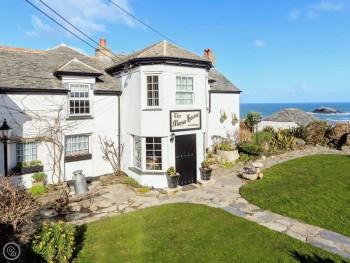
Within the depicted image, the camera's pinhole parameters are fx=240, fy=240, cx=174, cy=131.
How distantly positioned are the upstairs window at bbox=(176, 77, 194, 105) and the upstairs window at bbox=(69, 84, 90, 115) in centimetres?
570

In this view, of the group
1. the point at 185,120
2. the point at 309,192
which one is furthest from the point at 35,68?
the point at 309,192

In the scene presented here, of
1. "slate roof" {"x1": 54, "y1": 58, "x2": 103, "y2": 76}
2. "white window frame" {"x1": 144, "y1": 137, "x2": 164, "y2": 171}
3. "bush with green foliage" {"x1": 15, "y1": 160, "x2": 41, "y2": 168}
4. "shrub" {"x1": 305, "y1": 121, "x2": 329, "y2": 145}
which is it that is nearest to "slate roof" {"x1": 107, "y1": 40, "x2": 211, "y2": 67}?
"slate roof" {"x1": 54, "y1": 58, "x2": 103, "y2": 76}

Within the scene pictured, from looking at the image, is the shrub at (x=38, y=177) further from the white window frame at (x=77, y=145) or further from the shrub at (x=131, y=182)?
the shrub at (x=131, y=182)

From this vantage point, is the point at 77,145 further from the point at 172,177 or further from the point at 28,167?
the point at 172,177

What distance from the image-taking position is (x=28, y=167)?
13.1 meters

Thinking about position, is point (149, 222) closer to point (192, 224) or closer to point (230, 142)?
point (192, 224)

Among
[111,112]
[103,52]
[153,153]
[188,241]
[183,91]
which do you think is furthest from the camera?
[103,52]

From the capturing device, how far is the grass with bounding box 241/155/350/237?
977 cm

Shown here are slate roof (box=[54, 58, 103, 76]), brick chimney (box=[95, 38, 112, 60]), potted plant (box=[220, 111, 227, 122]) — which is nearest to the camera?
slate roof (box=[54, 58, 103, 76])

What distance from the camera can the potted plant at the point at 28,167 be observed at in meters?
12.9

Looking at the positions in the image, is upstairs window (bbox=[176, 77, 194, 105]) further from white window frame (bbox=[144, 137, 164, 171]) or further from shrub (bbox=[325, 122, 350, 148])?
shrub (bbox=[325, 122, 350, 148])

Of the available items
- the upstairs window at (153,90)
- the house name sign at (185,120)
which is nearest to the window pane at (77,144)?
the upstairs window at (153,90)

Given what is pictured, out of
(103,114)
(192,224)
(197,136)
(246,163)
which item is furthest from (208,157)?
(192,224)

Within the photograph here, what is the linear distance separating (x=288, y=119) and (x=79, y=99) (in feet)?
86.0
